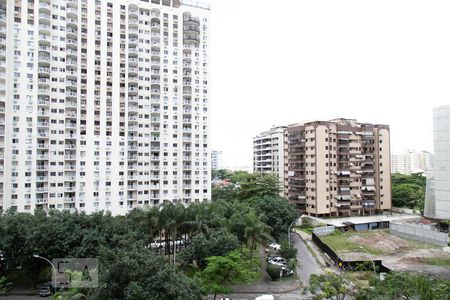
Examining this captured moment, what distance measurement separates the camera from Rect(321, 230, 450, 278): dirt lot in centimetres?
3600

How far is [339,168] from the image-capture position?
2657 inches

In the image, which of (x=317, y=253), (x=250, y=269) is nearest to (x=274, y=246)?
(x=317, y=253)

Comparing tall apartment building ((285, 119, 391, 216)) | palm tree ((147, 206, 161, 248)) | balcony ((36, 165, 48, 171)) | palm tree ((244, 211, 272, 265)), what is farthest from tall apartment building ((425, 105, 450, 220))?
balcony ((36, 165, 48, 171))

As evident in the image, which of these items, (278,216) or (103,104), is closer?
(278,216)

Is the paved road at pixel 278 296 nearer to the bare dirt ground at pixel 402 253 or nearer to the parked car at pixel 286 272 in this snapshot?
the parked car at pixel 286 272

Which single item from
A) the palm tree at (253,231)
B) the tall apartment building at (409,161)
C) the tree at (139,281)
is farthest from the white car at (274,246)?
the tall apartment building at (409,161)

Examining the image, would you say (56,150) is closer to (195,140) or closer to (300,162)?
(195,140)

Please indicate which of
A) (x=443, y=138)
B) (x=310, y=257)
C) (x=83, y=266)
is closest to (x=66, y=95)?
(x=83, y=266)

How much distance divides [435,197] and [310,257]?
25196 mm

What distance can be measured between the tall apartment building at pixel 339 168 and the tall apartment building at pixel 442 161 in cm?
1935

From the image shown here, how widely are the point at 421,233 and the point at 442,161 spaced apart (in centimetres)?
1178

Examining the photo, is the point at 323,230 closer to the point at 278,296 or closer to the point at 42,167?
the point at 278,296

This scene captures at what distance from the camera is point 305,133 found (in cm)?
6781

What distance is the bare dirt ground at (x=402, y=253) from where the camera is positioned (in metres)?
35.4
